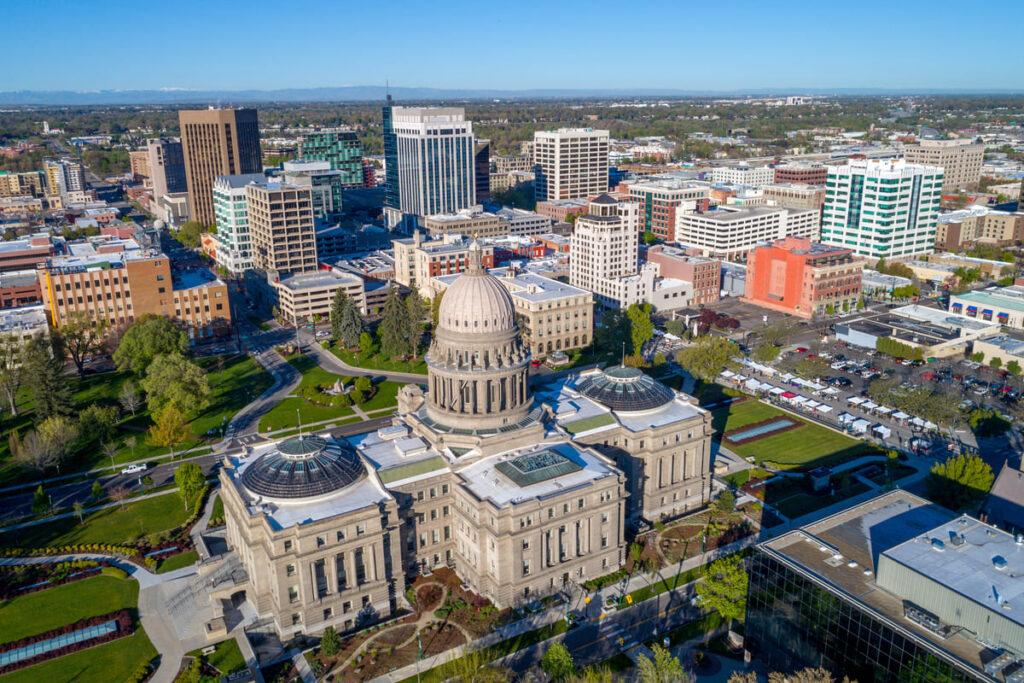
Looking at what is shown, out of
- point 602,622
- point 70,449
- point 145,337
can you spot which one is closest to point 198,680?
point 602,622

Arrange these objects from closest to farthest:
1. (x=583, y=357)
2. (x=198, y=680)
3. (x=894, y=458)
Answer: (x=198, y=680) → (x=894, y=458) → (x=583, y=357)

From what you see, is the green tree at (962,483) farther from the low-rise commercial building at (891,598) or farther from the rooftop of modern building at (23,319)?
the rooftop of modern building at (23,319)

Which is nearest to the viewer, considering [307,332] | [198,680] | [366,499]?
[198,680]

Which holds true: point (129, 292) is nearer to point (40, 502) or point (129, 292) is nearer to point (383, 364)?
point (383, 364)

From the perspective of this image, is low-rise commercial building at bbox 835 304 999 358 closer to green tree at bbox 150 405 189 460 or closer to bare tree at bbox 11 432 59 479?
green tree at bbox 150 405 189 460

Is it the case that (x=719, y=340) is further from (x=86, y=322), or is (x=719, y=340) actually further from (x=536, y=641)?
(x=86, y=322)

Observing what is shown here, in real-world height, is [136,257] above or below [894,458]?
above

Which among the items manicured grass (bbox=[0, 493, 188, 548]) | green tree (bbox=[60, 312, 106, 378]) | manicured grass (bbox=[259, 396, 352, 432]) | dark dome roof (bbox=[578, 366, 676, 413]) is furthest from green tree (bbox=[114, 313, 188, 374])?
dark dome roof (bbox=[578, 366, 676, 413])
